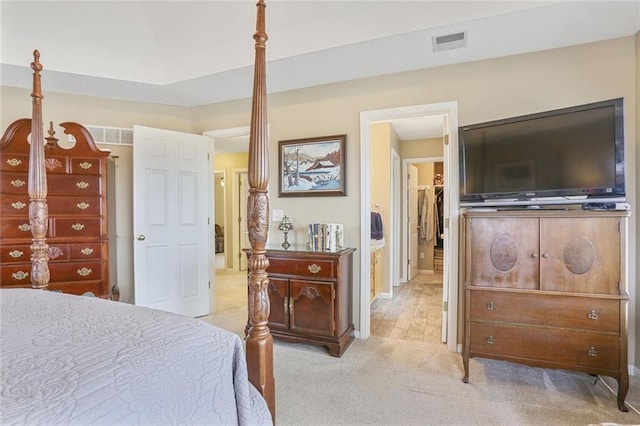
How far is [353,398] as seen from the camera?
2.09 meters

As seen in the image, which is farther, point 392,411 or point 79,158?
point 79,158

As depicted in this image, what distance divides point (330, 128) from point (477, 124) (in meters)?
1.35

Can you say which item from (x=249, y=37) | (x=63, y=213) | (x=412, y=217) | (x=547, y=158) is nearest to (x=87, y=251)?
(x=63, y=213)

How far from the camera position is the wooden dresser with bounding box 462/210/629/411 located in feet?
6.34

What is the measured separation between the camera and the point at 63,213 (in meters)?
3.01

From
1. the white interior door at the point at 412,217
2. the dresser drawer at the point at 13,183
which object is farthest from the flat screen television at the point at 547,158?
the dresser drawer at the point at 13,183

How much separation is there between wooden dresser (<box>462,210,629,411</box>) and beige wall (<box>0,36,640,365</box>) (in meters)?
0.67

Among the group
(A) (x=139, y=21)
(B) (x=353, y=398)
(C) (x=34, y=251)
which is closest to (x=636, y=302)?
(B) (x=353, y=398)

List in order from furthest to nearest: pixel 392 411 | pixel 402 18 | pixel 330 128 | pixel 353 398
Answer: pixel 330 128 < pixel 402 18 < pixel 353 398 < pixel 392 411

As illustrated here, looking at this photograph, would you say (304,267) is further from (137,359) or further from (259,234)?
(137,359)

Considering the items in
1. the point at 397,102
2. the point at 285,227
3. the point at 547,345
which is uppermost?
the point at 397,102

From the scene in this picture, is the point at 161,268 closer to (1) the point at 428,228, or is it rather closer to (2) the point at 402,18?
(2) the point at 402,18

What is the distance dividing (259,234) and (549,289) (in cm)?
194

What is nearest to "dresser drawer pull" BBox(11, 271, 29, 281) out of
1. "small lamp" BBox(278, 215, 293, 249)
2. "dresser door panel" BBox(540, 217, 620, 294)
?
"small lamp" BBox(278, 215, 293, 249)
